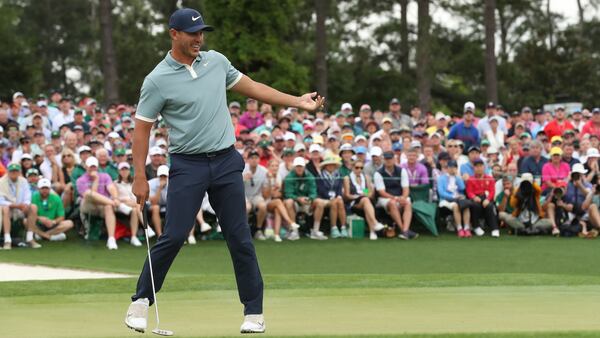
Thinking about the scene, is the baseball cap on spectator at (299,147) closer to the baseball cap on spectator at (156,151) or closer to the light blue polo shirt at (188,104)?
the baseball cap on spectator at (156,151)

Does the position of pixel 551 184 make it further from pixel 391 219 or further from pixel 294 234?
pixel 294 234

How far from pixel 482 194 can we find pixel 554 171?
125 cm

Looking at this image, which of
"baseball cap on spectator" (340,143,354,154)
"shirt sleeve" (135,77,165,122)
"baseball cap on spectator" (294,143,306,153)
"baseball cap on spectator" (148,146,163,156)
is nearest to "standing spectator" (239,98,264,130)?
"baseball cap on spectator" (294,143,306,153)

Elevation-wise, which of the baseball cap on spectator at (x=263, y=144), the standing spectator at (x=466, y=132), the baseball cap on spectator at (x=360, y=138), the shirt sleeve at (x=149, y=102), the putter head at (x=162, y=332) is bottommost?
the putter head at (x=162, y=332)

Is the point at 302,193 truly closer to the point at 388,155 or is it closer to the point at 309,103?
the point at 388,155

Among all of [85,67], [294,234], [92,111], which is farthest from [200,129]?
[85,67]

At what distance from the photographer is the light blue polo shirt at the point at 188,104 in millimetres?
7410

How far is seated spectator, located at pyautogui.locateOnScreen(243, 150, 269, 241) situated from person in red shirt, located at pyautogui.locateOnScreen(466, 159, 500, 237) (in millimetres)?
3380

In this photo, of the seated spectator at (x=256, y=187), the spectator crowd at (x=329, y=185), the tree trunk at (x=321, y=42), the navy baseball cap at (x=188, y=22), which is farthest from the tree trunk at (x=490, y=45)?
the navy baseball cap at (x=188, y=22)

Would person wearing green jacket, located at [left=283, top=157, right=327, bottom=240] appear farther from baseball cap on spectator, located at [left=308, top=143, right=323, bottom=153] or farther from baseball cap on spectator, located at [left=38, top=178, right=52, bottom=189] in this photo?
baseball cap on spectator, located at [left=38, top=178, right=52, bottom=189]

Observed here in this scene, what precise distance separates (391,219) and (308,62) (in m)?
29.2

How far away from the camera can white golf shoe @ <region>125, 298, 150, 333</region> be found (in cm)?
755

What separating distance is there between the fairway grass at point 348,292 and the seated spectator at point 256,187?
750 millimetres

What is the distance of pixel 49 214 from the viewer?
18.0 metres
